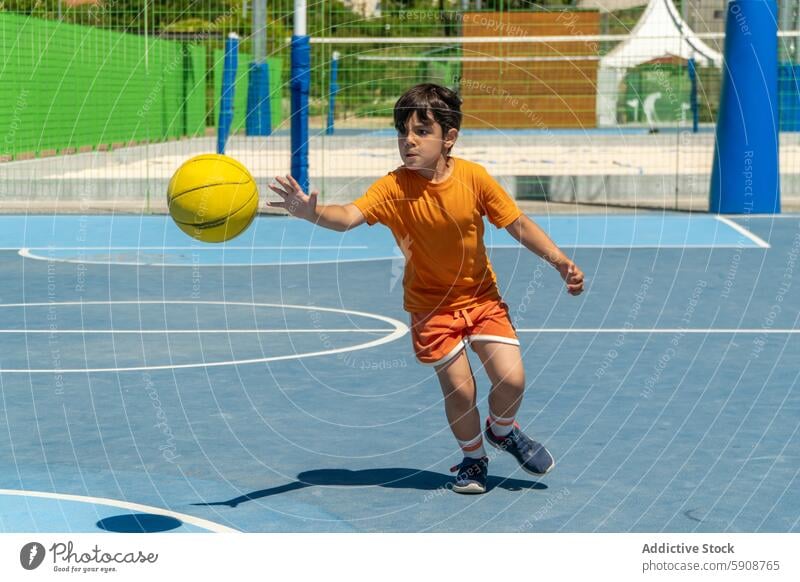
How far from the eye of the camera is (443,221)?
6.91 m

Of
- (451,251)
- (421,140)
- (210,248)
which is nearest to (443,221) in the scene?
(451,251)

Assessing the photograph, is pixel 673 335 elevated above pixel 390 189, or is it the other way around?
pixel 390 189

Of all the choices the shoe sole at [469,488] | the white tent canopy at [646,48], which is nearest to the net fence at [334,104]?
the white tent canopy at [646,48]

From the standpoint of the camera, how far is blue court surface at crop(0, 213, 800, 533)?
21.9 ft

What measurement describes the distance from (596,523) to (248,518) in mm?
1445

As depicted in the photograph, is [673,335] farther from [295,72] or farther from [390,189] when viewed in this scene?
[295,72]

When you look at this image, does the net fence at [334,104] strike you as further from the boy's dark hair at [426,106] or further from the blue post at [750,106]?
the boy's dark hair at [426,106]

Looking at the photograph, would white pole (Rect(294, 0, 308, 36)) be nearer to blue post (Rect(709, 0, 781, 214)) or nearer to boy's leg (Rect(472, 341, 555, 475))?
blue post (Rect(709, 0, 781, 214))

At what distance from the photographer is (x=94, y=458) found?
24.7 feet

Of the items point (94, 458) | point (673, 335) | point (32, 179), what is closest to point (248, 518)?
point (94, 458)

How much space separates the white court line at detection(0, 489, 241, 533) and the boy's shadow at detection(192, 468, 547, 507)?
0.50 metres

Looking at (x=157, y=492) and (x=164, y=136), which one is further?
(x=164, y=136)

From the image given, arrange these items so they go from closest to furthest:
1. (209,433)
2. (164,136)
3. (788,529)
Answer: (788,529) < (209,433) < (164,136)

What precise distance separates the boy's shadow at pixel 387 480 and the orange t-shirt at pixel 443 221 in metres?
0.81
